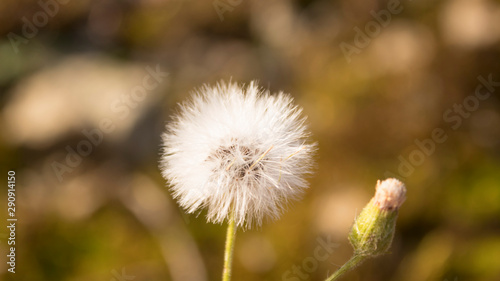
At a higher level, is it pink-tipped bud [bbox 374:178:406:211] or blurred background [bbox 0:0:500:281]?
blurred background [bbox 0:0:500:281]

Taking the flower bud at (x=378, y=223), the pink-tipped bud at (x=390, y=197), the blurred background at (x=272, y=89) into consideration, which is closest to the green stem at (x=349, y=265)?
the flower bud at (x=378, y=223)

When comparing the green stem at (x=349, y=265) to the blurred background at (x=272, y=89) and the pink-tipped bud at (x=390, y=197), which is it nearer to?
the pink-tipped bud at (x=390, y=197)

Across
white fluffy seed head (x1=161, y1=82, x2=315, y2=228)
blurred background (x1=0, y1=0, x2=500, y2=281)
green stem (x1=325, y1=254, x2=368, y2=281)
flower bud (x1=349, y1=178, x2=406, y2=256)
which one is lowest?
green stem (x1=325, y1=254, x2=368, y2=281)

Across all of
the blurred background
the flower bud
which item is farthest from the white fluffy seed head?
the blurred background

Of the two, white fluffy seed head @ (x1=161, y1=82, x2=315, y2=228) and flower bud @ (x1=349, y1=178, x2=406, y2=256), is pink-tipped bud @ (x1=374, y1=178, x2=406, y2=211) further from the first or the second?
white fluffy seed head @ (x1=161, y1=82, x2=315, y2=228)

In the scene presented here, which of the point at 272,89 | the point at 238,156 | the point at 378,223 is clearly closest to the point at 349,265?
the point at 378,223

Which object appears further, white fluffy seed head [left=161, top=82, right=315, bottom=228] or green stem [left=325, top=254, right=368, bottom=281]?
white fluffy seed head [left=161, top=82, right=315, bottom=228]
